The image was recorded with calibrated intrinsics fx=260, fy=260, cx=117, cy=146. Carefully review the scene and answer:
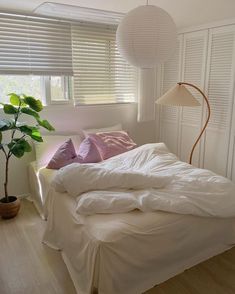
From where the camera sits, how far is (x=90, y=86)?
11.0ft

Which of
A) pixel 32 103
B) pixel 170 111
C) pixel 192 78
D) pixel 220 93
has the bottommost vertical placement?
pixel 170 111

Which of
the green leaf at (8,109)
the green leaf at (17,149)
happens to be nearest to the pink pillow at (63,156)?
the green leaf at (17,149)

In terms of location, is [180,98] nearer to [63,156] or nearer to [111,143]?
[111,143]

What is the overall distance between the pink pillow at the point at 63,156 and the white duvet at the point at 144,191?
24.7 inches

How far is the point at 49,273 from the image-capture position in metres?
1.88

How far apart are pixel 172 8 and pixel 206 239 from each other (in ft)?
7.11

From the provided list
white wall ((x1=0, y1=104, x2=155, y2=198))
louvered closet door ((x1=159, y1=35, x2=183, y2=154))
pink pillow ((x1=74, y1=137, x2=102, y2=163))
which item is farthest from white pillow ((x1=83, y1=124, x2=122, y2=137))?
louvered closet door ((x1=159, y1=35, x2=183, y2=154))

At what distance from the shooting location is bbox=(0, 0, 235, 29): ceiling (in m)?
2.40

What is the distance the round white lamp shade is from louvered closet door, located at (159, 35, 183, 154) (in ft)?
6.66

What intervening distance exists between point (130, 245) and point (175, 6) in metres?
2.23

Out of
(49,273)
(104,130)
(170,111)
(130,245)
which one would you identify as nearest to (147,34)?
(130,245)

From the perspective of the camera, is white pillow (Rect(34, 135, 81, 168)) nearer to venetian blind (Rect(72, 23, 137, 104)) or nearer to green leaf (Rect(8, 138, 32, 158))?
green leaf (Rect(8, 138, 32, 158))

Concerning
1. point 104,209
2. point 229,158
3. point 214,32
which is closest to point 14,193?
point 104,209

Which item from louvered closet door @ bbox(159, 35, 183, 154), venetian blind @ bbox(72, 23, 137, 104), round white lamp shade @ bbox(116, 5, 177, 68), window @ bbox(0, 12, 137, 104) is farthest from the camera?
louvered closet door @ bbox(159, 35, 183, 154)
